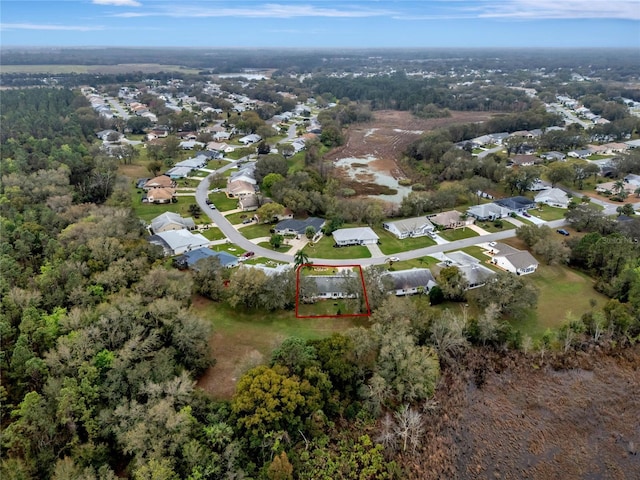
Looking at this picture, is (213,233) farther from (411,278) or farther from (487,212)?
(487,212)

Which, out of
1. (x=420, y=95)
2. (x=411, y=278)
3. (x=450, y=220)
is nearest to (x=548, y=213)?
(x=450, y=220)

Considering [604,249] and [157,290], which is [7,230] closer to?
[157,290]

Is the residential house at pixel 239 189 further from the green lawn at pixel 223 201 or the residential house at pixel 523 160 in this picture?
the residential house at pixel 523 160

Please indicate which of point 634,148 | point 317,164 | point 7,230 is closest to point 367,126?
point 317,164

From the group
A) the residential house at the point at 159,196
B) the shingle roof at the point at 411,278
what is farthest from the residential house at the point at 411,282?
the residential house at the point at 159,196

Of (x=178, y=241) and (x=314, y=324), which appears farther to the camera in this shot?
(x=178, y=241)

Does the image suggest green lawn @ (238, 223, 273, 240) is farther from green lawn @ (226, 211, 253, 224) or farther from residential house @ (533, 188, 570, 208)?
residential house @ (533, 188, 570, 208)
